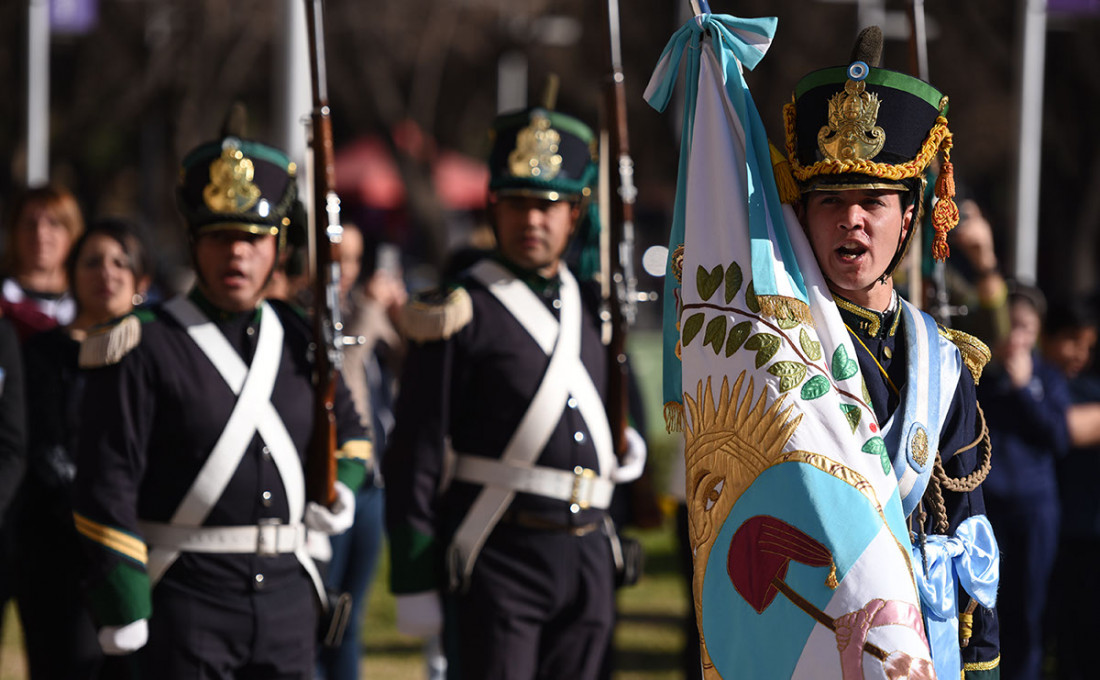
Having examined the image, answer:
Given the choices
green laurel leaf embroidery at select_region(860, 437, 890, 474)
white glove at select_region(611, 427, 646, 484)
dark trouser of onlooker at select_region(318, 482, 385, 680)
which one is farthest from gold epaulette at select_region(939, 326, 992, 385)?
dark trouser of onlooker at select_region(318, 482, 385, 680)

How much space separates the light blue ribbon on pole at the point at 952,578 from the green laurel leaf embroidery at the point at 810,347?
0.48m

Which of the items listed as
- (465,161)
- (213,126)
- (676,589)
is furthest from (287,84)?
(465,161)

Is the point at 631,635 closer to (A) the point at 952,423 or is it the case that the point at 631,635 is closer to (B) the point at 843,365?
(A) the point at 952,423

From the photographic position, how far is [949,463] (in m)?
3.36

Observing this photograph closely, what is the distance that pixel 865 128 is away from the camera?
3201 mm

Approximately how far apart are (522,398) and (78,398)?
5.58 feet

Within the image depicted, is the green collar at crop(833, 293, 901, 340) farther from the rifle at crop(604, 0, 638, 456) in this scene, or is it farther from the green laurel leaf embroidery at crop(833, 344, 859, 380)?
the rifle at crop(604, 0, 638, 456)

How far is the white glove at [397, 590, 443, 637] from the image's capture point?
470cm

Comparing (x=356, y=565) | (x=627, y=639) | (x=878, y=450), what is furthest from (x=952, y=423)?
(x=627, y=639)

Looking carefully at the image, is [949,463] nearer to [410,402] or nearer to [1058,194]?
[410,402]

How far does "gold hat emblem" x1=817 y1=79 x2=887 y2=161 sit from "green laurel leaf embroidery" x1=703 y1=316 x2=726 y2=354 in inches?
16.8

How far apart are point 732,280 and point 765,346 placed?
173 millimetres

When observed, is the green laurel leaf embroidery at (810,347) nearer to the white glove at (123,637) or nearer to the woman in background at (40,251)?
the white glove at (123,637)

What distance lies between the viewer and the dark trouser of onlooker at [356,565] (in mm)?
6297
